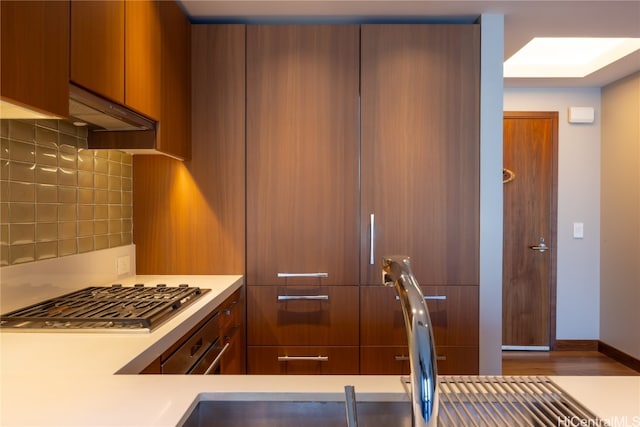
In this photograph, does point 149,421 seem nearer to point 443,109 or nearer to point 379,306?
point 379,306

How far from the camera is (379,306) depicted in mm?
2396

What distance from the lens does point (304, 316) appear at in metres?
2.41

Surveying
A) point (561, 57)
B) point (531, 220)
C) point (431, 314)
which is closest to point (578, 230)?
point (531, 220)

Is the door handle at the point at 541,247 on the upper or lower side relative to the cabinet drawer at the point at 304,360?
upper

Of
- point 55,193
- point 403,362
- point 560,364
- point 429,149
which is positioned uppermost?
point 429,149

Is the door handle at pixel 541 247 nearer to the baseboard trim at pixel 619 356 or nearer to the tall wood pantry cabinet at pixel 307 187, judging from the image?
the baseboard trim at pixel 619 356

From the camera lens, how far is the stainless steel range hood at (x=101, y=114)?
1416 millimetres

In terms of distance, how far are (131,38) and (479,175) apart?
1807mm

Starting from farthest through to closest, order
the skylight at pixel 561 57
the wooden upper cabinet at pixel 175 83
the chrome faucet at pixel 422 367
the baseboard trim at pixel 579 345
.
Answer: the baseboard trim at pixel 579 345
the skylight at pixel 561 57
the wooden upper cabinet at pixel 175 83
the chrome faucet at pixel 422 367

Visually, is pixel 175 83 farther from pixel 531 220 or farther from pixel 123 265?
pixel 531 220

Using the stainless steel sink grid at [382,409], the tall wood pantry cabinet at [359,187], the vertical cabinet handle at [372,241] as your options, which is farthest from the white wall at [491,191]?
the stainless steel sink grid at [382,409]

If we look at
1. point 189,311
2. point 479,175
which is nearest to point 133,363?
point 189,311

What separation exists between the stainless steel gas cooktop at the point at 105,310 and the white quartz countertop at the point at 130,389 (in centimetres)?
13

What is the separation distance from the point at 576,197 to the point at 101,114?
386 centimetres
